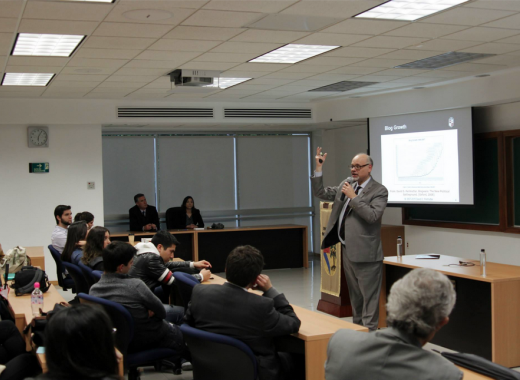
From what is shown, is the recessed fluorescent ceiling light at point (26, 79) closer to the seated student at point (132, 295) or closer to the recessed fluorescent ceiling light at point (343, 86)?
the recessed fluorescent ceiling light at point (343, 86)

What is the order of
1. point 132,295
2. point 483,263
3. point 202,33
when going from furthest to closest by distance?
1. point 202,33
2. point 483,263
3. point 132,295

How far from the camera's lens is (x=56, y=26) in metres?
4.48

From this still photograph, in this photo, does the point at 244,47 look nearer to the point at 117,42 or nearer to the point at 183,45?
the point at 183,45

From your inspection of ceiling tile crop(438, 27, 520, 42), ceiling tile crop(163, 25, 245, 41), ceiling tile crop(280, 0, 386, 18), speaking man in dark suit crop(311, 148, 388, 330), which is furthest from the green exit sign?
ceiling tile crop(438, 27, 520, 42)

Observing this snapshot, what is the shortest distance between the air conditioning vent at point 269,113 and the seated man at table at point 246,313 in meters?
6.77

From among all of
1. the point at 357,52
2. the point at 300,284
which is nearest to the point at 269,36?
the point at 357,52

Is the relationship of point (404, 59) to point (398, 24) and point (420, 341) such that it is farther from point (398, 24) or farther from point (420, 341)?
point (420, 341)

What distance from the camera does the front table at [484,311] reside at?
Result: 170 inches

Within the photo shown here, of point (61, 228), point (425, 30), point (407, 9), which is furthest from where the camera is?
point (61, 228)

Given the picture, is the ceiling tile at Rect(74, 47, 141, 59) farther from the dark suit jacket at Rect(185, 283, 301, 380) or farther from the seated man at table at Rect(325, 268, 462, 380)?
the seated man at table at Rect(325, 268, 462, 380)

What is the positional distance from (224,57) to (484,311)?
352 centimetres

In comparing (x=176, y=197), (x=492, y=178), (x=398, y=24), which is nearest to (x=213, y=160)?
(x=176, y=197)

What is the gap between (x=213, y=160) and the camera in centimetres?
1129

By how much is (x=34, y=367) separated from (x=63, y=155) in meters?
6.31
